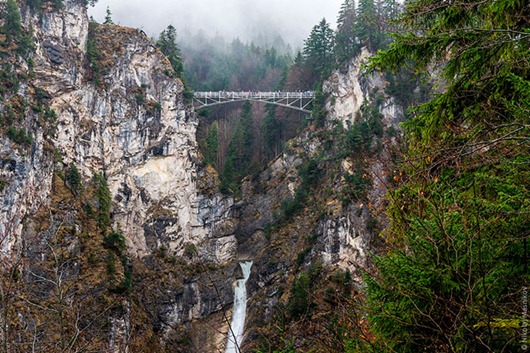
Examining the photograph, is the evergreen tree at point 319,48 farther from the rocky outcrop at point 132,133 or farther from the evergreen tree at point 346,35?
the rocky outcrop at point 132,133

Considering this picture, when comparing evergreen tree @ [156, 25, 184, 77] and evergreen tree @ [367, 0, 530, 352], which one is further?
evergreen tree @ [156, 25, 184, 77]

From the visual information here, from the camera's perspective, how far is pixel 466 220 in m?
3.18

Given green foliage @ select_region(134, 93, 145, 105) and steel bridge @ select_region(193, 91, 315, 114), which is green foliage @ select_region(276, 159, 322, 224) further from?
green foliage @ select_region(134, 93, 145, 105)

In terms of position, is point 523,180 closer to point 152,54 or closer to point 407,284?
point 407,284

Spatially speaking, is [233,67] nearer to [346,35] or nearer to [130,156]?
[346,35]

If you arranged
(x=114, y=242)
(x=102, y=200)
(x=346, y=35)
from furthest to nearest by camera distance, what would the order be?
(x=346, y=35)
(x=102, y=200)
(x=114, y=242)

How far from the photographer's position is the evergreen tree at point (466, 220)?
2.89m

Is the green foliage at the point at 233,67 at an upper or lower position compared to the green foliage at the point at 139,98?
upper

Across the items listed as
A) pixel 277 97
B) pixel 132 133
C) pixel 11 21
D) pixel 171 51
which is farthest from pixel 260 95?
pixel 11 21

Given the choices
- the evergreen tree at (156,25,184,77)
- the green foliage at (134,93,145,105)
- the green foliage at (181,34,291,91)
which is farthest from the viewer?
the green foliage at (181,34,291,91)

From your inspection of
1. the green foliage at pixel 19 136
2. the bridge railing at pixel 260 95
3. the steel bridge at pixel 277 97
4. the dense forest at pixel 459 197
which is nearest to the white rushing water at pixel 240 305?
the steel bridge at pixel 277 97

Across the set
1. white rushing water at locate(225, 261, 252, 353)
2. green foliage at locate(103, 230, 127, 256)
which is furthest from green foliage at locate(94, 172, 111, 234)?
white rushing water at locate(225, 261, 252, 353)

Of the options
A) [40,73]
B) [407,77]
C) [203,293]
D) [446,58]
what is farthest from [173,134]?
[446,58]

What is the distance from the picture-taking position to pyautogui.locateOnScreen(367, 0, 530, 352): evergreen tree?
289 centimetres
